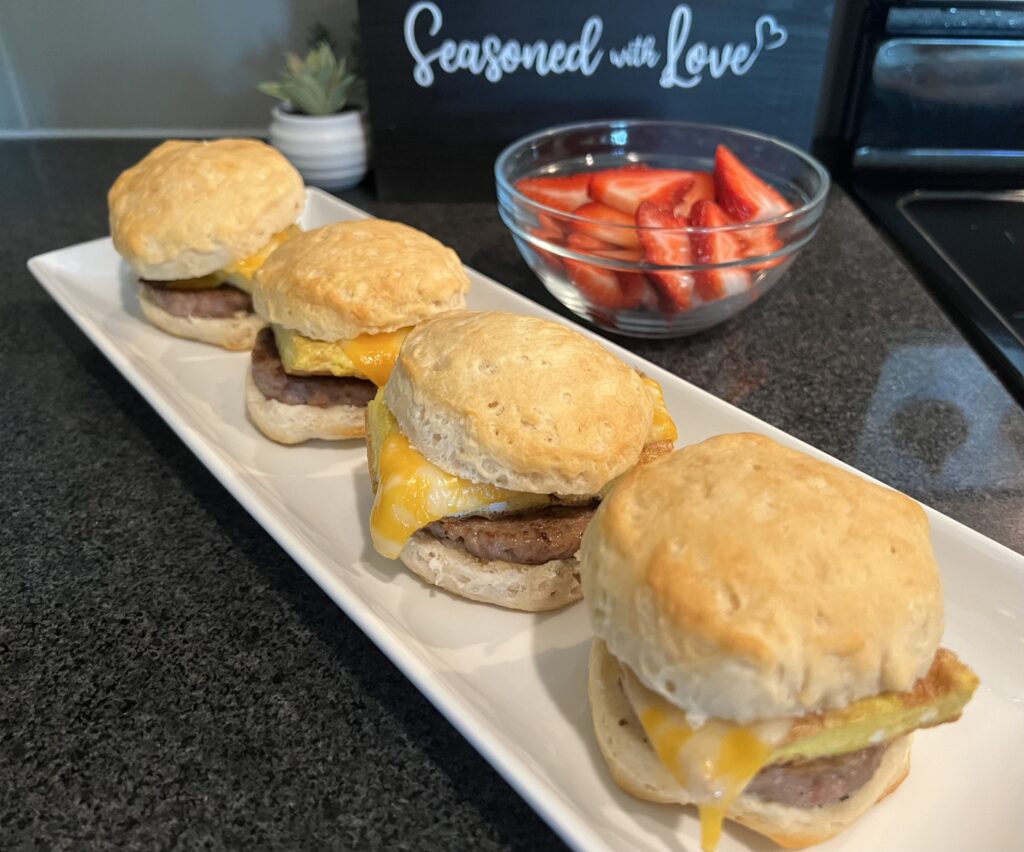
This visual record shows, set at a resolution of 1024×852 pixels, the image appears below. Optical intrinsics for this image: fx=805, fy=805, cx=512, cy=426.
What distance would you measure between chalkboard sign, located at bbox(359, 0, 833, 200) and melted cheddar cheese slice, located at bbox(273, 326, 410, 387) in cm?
136

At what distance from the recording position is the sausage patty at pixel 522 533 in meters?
1.42

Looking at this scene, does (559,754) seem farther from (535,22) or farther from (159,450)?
(535,22)

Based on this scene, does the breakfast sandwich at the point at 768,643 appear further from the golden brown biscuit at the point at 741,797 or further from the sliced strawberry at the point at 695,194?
the sliced strawberry at the point at 695,194

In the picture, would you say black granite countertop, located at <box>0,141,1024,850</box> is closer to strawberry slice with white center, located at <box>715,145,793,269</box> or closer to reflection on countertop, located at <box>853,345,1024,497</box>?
reflection on countertop, located at <box>853,345,1024,497</box>

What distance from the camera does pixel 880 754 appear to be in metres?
1.09

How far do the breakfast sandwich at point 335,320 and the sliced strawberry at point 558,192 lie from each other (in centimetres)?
54

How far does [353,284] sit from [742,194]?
1.13m

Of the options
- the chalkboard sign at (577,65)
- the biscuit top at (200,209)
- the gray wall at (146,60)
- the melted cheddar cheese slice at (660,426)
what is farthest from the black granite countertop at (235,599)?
the gray wall at (146,60)

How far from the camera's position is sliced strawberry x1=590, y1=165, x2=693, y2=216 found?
2.22 meters

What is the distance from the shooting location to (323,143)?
302 cm

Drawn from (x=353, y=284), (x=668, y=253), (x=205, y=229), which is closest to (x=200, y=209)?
(x=205, y=229)

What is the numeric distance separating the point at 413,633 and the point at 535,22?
2.14 meters

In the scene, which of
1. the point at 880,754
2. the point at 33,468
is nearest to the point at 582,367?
the point at 880,754

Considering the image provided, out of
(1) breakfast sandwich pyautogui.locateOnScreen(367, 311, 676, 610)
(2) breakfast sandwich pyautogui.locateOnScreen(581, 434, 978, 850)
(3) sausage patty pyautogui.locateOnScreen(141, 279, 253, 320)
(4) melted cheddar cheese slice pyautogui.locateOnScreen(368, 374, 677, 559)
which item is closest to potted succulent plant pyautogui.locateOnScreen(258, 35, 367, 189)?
(3) sausage patty pyautogui.locateOnScreen(141, 279, 253, 320)
